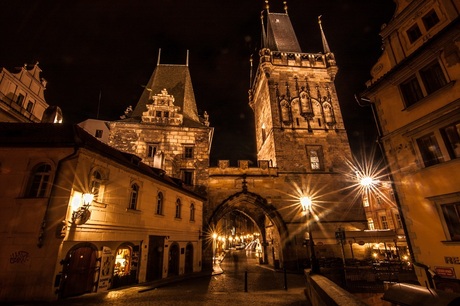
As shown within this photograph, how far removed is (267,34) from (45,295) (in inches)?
1402

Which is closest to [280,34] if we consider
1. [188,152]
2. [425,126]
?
[188,152]

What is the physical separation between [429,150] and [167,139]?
18.8 meters

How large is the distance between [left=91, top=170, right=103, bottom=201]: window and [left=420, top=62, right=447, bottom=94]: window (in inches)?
581

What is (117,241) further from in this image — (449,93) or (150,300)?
(449,93)

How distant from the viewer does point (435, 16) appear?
33.3 feet

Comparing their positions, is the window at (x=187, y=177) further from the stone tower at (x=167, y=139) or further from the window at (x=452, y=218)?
the window at (x=452, y=218)

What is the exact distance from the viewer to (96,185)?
10.2 meters

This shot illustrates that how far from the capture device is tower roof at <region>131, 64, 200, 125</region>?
24.3 m

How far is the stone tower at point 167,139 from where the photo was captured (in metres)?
21.0

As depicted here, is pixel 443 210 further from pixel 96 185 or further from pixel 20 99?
pixel 20 99

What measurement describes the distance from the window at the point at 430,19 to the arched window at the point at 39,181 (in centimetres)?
1751

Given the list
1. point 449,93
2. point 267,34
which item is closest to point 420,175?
point 449,93

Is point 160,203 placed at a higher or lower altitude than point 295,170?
lower

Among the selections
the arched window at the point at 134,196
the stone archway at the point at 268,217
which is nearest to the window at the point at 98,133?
the stone archway at the point at 268,217
